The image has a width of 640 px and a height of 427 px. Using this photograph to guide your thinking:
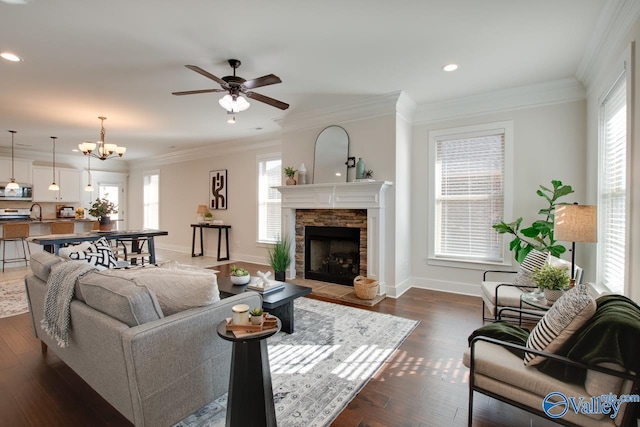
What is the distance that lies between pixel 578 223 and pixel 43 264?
430 cm

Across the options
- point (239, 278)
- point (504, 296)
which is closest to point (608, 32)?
point (504, 296)

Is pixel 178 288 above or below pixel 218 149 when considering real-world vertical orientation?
below

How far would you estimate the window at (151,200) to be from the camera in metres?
9.22

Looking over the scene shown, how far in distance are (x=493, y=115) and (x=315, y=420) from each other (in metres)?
4.26

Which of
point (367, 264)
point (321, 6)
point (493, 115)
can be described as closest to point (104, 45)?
point (321, 6)

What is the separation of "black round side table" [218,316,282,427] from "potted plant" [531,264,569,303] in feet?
7.60

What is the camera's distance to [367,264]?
454 cm

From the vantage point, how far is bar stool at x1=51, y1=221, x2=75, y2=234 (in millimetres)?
6875

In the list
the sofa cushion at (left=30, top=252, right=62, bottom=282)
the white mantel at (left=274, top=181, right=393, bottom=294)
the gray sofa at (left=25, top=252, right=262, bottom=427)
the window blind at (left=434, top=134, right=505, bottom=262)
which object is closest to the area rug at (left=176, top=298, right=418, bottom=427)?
the gray sofa at (left=25, top=252, right=262, bottom=427)

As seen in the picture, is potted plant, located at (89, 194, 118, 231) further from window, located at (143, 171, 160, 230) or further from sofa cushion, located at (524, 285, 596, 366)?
sofa cushion, located at (524, 285, 596, 366)

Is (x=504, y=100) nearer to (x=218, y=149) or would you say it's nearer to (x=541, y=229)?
(x=541, y=229)

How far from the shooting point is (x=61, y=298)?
80.0 inches

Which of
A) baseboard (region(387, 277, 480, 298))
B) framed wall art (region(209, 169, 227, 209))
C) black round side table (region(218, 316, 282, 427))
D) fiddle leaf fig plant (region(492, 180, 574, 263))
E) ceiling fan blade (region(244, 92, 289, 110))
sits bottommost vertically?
baseboard (region(387, 277, 480, 298))

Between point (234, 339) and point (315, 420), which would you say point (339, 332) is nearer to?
point (315, 420)
